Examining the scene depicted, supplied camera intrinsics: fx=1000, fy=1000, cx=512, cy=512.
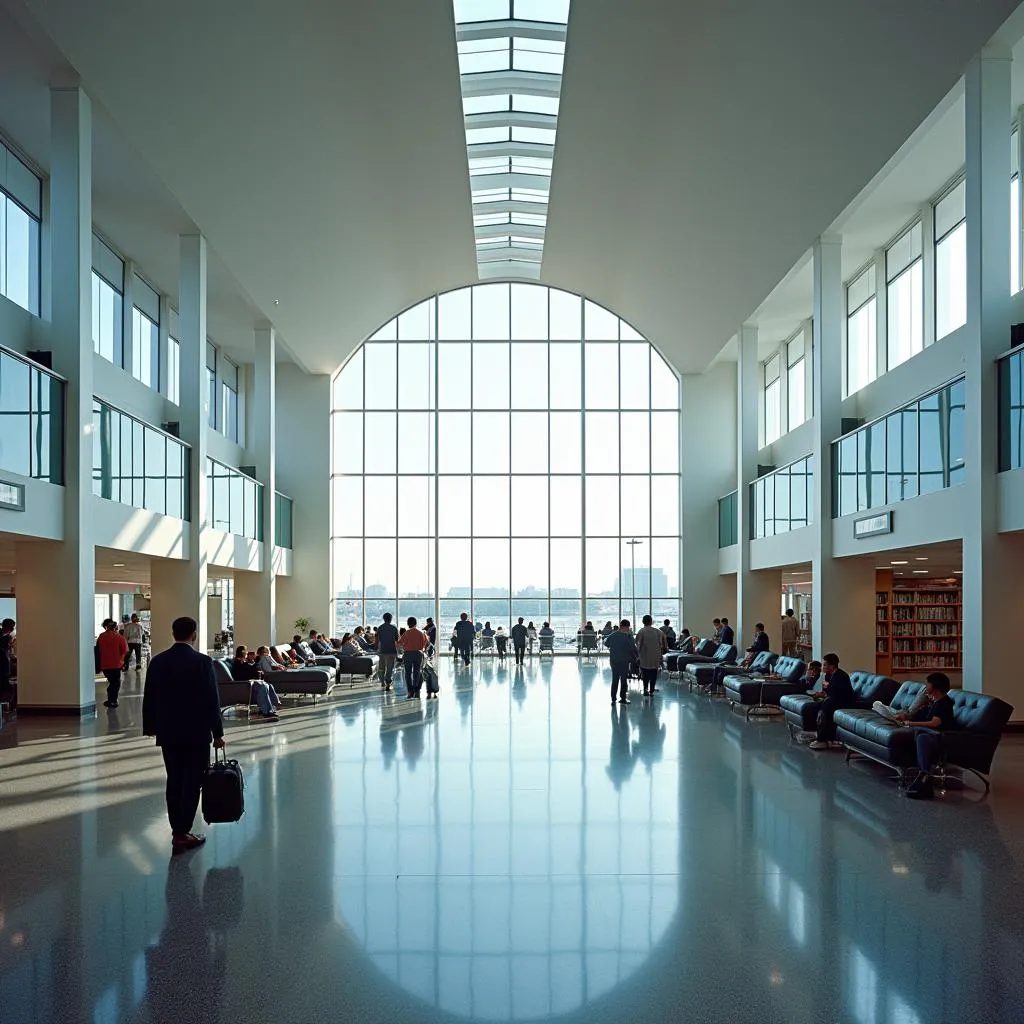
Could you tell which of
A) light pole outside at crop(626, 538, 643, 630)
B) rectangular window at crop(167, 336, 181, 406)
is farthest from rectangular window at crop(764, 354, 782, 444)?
rectangular window at crop(167, 336, 181, 406)

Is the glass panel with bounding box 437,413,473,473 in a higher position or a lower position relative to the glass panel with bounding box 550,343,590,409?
lower

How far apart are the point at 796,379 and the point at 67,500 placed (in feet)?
58.7

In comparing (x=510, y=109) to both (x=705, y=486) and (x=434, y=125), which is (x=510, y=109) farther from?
(x=705, y=486)

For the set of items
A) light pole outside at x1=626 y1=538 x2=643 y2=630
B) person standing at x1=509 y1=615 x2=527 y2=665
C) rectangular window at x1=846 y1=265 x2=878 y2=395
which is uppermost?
rectangular window at x1=846 y1=265 x2=878 y2=395

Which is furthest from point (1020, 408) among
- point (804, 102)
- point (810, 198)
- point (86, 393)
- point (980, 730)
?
point (86, 393)

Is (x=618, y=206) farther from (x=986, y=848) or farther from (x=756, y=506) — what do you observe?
(x=986, y=848)

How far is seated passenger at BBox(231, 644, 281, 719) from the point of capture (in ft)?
43.7

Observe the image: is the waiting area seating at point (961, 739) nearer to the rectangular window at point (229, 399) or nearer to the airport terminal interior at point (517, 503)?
the airport terminal interior at point (517, 503)

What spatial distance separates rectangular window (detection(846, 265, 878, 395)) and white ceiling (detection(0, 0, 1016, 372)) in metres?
2.12

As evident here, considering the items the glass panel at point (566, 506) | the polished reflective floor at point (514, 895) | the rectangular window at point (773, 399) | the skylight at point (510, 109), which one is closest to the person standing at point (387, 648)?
the polished reflective floor at point (514, 895)

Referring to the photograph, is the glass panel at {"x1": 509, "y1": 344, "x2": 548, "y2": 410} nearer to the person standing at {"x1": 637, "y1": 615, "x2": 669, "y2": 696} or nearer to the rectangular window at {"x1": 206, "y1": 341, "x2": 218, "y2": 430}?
the rectangular window at {"x1": 206, "y1": 341, "x2": 218, "y2": 430}

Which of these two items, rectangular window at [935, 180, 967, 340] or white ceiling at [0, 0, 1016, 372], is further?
rectangular window at [935, 180, 967, 340]

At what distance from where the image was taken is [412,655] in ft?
54.6

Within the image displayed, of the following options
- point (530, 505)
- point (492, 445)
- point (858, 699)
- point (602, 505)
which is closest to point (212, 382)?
point (492, 445)
